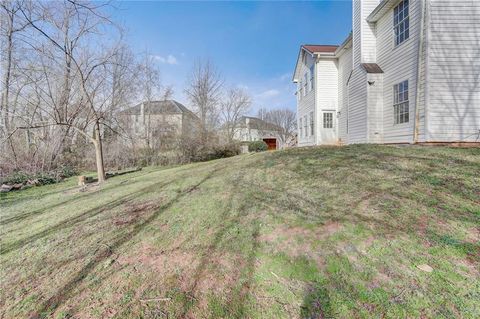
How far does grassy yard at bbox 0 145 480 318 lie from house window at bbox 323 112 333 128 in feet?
28.4

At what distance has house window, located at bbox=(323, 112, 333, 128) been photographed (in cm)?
1302

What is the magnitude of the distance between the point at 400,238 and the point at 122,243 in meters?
3.34

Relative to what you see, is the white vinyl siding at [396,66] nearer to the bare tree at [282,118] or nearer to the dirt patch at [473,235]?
the dirt patch at [473,235]

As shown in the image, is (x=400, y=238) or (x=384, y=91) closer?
(x=400, y=238)

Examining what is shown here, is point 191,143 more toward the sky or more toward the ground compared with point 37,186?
more toward the sky

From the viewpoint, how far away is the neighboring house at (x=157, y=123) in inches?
664

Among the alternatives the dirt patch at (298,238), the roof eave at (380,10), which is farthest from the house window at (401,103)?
the dirt patch at (298,238)

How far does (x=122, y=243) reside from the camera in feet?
10.5

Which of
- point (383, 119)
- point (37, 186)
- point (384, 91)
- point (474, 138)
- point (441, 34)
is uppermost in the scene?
point (441, 34)

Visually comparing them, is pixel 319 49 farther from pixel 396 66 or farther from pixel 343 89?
pixel 396 66

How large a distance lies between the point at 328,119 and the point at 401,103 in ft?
17.3

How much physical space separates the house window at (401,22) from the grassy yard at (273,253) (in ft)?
17.1

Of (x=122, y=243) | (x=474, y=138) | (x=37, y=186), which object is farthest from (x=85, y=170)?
(x=474, y=138)

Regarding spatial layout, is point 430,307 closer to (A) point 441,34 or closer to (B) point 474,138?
(B) point 474,138
